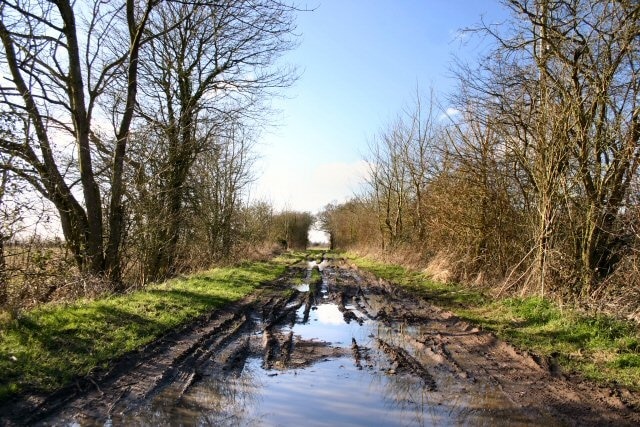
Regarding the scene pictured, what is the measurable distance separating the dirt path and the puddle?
1 centimetres

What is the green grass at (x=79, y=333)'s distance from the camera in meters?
5.70

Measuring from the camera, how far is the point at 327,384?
608 cm

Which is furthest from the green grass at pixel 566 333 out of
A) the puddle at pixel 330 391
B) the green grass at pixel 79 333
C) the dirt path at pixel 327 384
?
the green grass at pixel 79 333

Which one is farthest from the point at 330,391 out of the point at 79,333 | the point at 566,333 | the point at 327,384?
the point at 566,333

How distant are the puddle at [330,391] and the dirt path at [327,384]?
0.01 m

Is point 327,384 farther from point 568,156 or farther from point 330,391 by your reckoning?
point 568,156

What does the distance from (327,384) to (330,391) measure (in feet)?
0.90

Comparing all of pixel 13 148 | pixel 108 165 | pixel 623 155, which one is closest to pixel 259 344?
pixel 13 148

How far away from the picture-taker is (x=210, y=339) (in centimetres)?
825

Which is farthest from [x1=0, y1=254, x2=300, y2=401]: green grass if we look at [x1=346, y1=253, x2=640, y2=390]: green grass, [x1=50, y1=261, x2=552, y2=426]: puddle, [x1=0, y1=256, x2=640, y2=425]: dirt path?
[x1=346, y1=253, x2=640, y2=390]: green grass

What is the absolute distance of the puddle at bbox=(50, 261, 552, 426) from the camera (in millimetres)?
4941

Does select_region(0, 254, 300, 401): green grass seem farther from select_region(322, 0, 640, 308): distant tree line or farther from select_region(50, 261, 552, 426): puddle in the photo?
select_region(322, 0, 640, 308): distant tree line

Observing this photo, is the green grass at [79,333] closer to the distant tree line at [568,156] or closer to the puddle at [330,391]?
the puddle at [330,391]

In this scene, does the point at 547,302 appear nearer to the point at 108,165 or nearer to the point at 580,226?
the point at 580,226
